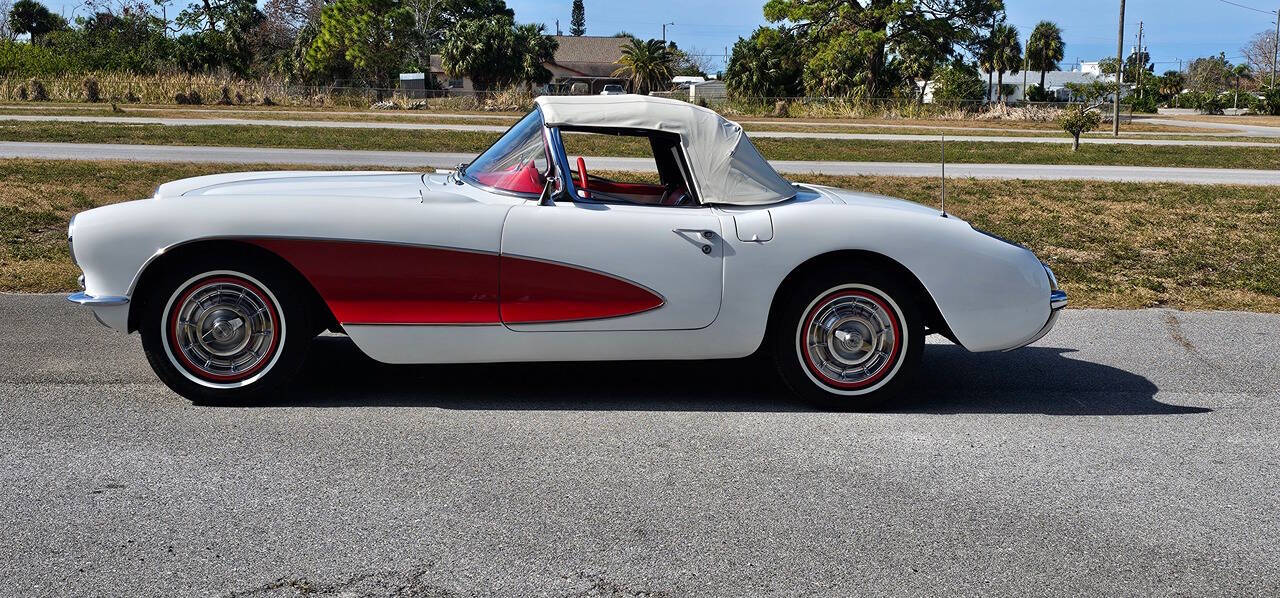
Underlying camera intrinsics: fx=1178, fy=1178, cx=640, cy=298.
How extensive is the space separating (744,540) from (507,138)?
260cm

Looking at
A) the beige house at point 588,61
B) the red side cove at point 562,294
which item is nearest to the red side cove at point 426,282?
the red side cove at point 562,294

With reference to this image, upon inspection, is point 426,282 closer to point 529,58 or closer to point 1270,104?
point 529,58

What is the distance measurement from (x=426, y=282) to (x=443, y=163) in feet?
43.1

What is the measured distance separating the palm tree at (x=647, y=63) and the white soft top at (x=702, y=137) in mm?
64968

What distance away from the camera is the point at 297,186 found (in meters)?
5.30

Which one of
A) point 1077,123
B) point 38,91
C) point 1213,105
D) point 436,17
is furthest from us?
point 436,17

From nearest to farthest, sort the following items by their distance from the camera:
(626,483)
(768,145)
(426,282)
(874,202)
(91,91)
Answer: (626,483) → (426,282) → (874,202) → (768,145) → (91,91)

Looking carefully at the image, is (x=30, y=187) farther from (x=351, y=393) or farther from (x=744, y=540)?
(x=744, y=540)

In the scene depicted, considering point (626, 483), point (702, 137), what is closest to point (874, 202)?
point (702, 137)

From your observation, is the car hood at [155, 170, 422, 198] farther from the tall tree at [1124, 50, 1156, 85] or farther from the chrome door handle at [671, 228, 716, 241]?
the tall tree at [1124, 50, 1156, 85]

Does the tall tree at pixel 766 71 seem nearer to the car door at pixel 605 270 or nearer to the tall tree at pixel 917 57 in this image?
the tall tree at pixel 917 57

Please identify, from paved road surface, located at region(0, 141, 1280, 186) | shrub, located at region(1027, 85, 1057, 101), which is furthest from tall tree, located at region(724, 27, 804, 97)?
paved road surface, located at region(0, 141, 1280, 186)

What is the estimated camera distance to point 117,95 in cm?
3691

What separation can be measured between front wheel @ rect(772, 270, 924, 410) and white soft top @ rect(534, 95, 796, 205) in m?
0.55
